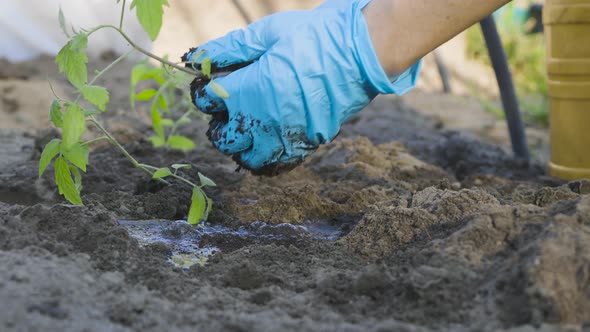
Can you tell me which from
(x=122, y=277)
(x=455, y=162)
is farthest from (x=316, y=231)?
(x=455, y=162)

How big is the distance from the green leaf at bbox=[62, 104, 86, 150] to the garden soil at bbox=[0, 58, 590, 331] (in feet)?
0.58

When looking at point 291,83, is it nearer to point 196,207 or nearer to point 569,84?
point 196,207

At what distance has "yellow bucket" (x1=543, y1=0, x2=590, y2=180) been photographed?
2600 millimetres

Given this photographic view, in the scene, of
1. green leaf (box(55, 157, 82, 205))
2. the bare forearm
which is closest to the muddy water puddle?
green leaf (box(55, 157, 82, 205))

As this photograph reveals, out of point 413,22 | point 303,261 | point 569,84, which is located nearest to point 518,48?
point 569,84

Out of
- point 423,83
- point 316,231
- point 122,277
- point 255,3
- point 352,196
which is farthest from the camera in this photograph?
point 423,83

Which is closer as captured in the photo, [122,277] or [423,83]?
[122,277]

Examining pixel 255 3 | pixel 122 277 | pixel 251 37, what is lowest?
pixel 255 3

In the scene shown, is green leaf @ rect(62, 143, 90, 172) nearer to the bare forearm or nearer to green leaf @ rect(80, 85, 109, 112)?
green leaf @ rect(80, 85, 109, 112)

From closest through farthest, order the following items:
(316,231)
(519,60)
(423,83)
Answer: (316,231)
(423,83)
(519,60)

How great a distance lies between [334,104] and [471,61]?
15.6ft

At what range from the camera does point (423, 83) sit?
5785 mm

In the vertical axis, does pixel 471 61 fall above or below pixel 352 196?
below

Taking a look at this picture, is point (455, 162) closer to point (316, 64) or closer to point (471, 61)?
point (316, 64)
